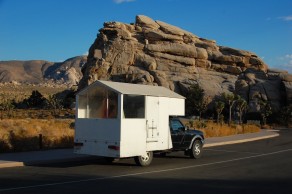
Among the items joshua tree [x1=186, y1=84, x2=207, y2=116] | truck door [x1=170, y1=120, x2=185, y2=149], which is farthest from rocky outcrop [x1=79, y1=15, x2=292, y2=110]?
truck door [x1=170, y1=120, x2=185, y2=149]

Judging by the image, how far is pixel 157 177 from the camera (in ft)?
43.3

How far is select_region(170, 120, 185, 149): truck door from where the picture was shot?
692 inches

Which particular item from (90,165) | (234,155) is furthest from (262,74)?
(90,165)

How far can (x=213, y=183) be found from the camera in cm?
1206

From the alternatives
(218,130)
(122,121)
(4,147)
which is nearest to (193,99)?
(218,130)

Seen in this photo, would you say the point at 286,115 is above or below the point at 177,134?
above

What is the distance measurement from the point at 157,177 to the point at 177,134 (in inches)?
187

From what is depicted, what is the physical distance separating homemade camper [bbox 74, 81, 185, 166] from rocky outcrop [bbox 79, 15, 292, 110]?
61048 mm

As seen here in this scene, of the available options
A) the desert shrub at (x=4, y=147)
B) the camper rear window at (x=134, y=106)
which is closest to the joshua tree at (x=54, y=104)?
the desert shrub at (x=4, y=147)

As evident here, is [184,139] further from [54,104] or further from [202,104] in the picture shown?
[54,104]

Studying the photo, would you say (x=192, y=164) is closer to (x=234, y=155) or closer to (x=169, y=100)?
(x=169, y=100)

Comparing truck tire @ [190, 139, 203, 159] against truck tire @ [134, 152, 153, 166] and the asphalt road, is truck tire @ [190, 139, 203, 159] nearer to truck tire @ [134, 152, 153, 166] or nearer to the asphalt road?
the asphalt road

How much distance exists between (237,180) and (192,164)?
163 inches

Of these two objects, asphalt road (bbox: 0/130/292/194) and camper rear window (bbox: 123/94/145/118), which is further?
camper rear window (bbox: 123/94/145/118)
